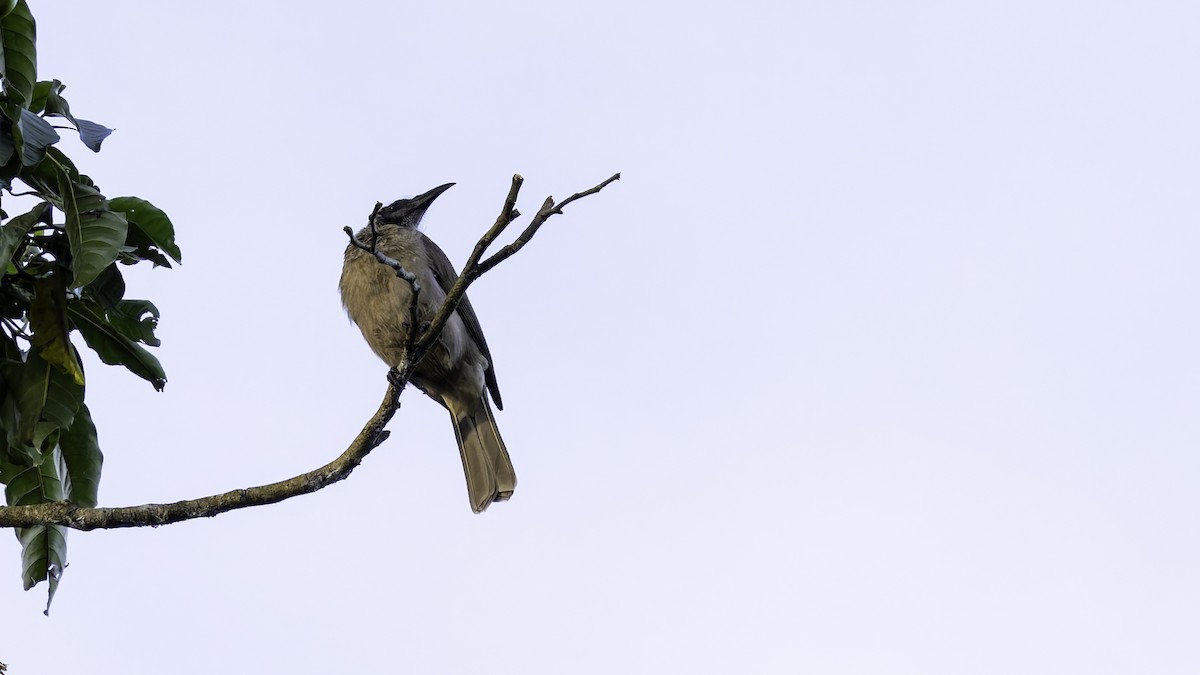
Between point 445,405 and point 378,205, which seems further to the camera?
point 445,405

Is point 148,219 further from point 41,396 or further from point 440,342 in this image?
point 440,342

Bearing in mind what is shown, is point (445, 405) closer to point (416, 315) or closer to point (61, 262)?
point (416, 315)

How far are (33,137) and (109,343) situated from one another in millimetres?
785

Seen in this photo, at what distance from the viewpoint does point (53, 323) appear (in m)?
2.99

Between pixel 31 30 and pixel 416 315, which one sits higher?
pixel 31 30

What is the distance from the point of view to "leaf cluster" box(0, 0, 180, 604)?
107 inches

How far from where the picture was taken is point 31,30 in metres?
2.72

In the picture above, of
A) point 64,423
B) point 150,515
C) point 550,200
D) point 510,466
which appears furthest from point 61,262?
point 510,466

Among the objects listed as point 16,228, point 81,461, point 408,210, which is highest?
point 408,210

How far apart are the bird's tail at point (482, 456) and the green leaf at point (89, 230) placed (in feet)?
9.76

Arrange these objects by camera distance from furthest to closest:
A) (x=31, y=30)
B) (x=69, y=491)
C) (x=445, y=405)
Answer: (x=445, y=405)
(x=69, y=491)
(x=31, y=30)

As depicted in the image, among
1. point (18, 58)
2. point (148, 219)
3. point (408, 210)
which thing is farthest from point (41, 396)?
point (408, 210)

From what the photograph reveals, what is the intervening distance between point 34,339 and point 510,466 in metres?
2.97

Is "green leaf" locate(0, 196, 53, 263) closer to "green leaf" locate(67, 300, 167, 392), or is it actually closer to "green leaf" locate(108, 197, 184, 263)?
Result: "green leaf" locate(108, 197, 184, 263)
